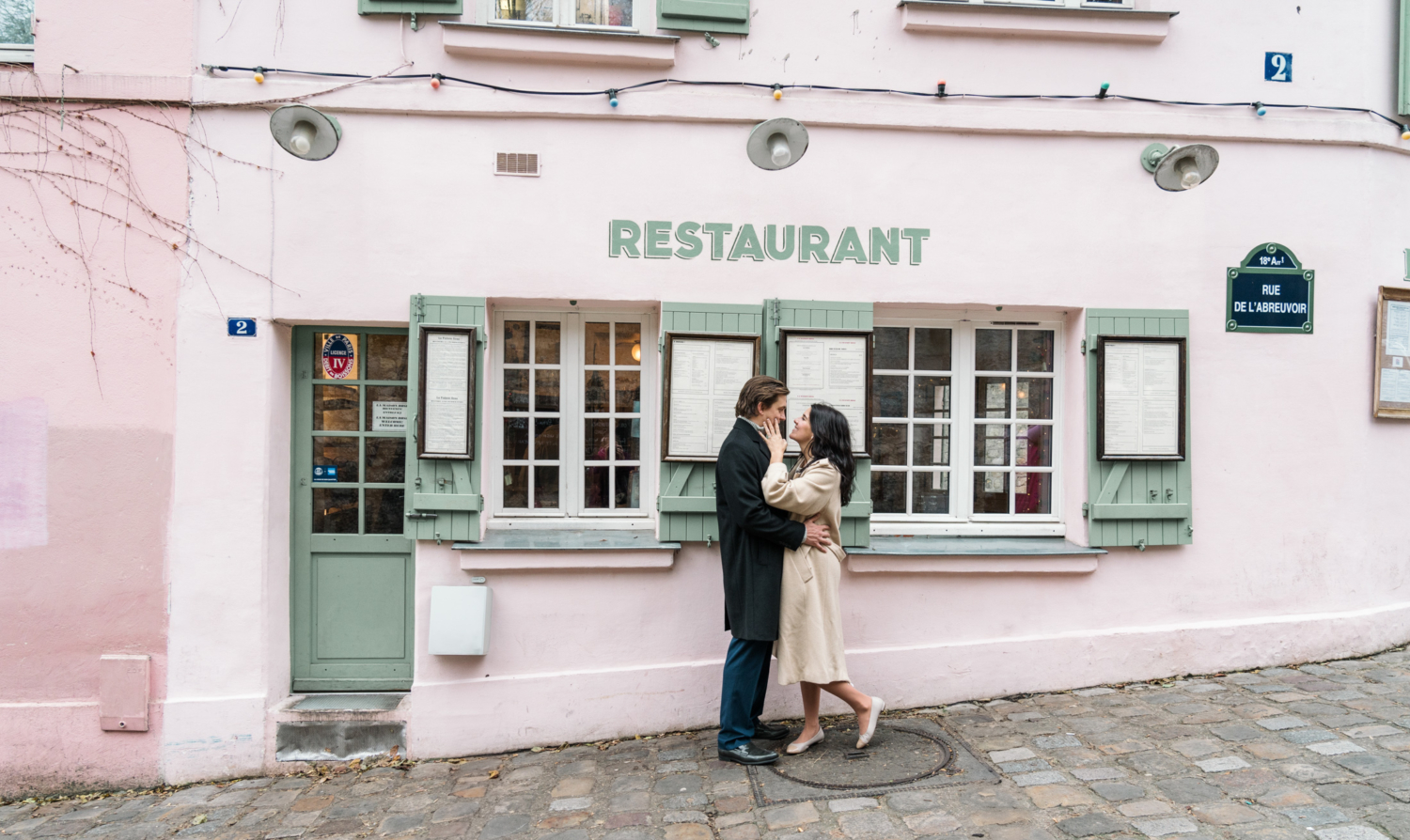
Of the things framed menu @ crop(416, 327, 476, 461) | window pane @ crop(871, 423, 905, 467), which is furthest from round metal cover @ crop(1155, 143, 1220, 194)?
framed menu @ crop(416, 327, 476, 461)

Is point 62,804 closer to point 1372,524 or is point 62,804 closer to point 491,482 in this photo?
point 491,482

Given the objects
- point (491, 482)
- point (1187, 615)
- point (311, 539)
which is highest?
point (491, 482)

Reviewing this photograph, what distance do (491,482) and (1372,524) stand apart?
517 centimetres

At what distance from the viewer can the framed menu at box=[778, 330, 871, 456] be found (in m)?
4.59

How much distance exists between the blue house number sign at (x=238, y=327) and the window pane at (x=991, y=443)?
4.09 m

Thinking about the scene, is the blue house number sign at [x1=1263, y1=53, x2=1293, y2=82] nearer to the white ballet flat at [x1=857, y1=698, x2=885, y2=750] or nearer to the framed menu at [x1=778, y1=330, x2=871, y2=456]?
the framed menu at [x1=778, y1=330, x2=871, y2=456]

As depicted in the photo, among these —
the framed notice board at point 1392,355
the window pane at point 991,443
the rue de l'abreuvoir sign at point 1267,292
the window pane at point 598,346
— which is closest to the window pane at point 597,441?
the window pane at point 598,346

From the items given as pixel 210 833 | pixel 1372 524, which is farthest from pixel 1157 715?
pixel 210 833

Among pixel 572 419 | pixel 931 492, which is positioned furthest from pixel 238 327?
pixel 931 492

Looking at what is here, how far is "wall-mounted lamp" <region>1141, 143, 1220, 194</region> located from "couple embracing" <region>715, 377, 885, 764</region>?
8.19 ft

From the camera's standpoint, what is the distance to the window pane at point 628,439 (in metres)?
4.83

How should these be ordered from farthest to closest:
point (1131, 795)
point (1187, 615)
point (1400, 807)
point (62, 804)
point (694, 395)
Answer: point (1187, 615) < point (694, 395) < point (62, 804) < point (1131, 795) < point (1400, 807)

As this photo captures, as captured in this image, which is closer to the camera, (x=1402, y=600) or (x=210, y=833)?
(x=210, y=833)

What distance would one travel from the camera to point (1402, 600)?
16.8 ft
